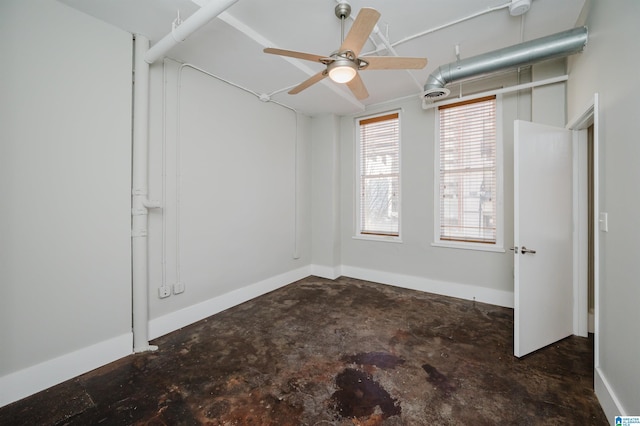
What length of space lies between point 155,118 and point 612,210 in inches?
150

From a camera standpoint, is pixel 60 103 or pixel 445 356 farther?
pixel 445 356

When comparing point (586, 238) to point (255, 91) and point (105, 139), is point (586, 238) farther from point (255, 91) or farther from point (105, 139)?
point (105, 139)

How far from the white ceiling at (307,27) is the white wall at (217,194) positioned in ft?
1.46

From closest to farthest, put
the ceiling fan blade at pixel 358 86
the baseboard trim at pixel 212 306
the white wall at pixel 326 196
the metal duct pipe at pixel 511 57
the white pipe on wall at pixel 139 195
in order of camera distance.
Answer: the ceiling fan blade at pixel 358 86
the metal duct pipe at pixel 511 57
the white pipe on wall at pixel 139 195
the baseboard trim at pixel 212 306
the white wall at pixel 326 196

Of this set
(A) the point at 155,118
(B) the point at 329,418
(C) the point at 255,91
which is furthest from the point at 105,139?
(B) the point at 329,418

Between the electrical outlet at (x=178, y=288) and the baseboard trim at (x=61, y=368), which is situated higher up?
the electrical outlet at (x=178, y=288)

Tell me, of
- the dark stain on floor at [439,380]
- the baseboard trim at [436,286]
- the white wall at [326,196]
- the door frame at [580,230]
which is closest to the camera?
the dark stain on floor at [439,380]

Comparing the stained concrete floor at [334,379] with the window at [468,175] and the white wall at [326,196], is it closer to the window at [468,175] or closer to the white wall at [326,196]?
the window at [468,175]

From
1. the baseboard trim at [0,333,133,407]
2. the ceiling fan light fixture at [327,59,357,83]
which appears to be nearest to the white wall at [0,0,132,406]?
the baseboard trim at [0,333,133,407]

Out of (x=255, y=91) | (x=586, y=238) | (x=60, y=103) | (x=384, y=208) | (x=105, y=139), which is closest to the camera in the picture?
(x=60, y=103)

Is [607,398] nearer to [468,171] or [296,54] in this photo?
[468,171]

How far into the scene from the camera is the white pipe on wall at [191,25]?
5.85 ft

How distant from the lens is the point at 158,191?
2619 millimetres

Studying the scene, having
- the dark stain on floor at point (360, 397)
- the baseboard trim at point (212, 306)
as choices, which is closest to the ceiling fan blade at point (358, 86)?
the dark stain on floor at point (360, 397)
